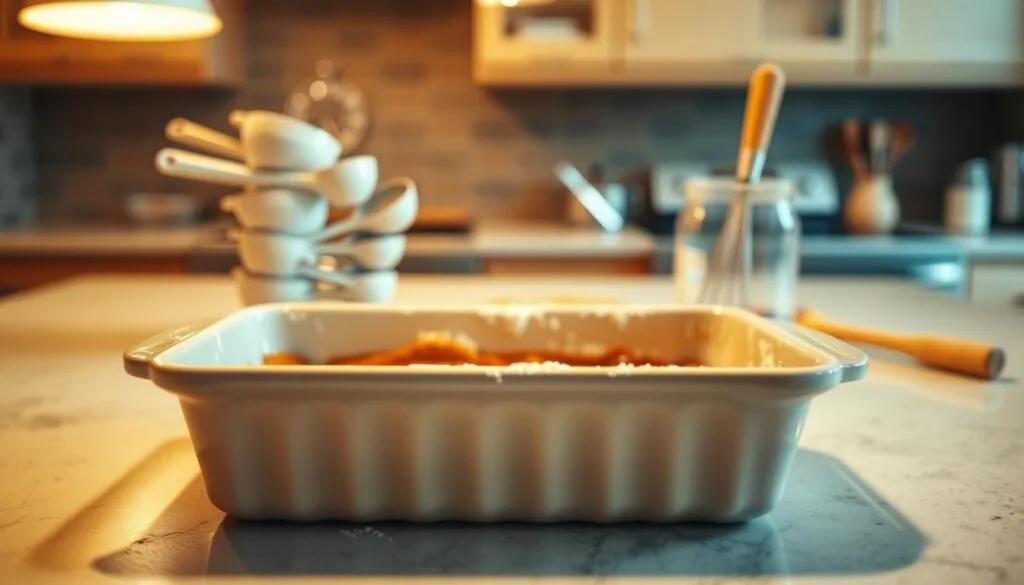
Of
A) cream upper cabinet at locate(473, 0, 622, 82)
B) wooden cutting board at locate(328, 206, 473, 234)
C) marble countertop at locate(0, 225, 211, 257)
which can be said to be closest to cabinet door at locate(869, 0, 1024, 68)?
cream upper cabinet at locate(473, 0, 622, 82)

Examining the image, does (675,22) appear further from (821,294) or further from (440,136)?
(821,294)

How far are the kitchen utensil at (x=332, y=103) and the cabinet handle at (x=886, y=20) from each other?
56.5 inches

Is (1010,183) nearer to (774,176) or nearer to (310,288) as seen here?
(774,176)

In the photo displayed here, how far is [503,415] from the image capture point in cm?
56

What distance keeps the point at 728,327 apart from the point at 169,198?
8.10 ft

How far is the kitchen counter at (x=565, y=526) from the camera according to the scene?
52 centimetres

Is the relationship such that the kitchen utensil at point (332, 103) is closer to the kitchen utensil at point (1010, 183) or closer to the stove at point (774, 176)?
the stove at point (774, 176)

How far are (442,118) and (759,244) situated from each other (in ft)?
6.59

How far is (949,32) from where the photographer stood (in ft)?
8.96

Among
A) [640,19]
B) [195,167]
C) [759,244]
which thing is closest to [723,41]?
[640,19]

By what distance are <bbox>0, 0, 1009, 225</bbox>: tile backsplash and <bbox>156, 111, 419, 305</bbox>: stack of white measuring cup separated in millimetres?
2000

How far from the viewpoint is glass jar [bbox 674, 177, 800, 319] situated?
1.20 meters

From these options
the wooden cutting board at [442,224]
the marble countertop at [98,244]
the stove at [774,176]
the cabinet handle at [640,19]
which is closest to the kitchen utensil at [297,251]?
the marble countertop at [98,244]

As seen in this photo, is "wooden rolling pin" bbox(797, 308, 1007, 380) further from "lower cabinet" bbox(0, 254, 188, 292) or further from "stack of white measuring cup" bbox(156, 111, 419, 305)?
"lower cabinet" bbox(0, 254, 188, 292)
